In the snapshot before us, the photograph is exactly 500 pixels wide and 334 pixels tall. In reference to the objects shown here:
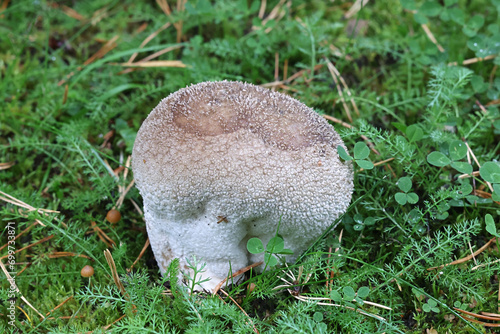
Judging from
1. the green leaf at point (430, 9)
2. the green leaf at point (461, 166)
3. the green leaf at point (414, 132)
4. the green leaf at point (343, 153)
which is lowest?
the green leaf at point (461, 166)

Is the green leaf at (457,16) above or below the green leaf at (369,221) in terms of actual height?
above

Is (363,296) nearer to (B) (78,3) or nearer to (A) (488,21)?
(A) (488,21)

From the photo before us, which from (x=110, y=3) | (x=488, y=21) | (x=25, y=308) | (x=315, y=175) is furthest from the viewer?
(x=110, y=3)

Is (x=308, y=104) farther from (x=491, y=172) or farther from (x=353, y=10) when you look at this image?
(x=353, y=10)

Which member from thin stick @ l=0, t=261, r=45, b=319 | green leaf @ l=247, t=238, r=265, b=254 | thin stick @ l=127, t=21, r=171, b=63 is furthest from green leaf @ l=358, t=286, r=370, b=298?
thin stick @ l=127, t=21, r=171, b=63

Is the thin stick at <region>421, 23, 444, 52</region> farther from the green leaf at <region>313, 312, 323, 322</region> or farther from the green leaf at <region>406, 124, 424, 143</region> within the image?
the green leaf at <region>313, 312, 323, 322</region>

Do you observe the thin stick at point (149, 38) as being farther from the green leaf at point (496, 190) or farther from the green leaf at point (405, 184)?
the green leaf at point (496, 190)

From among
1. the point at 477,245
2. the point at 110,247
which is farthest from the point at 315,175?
the point at 110,247

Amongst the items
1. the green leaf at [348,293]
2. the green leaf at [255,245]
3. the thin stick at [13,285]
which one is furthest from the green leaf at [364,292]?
the thin stick at [13,285]
